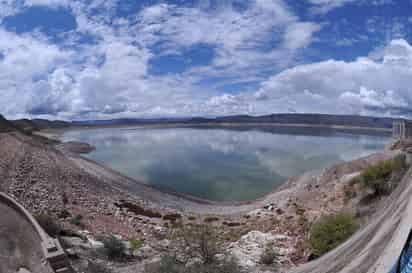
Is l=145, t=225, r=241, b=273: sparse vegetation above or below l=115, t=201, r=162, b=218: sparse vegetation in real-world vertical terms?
above

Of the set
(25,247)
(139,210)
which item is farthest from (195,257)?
(139,210)

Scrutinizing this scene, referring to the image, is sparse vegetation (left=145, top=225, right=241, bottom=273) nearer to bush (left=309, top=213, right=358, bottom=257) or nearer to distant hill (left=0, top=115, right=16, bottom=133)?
bush (left=309, top=213, right=358, bottom=257)

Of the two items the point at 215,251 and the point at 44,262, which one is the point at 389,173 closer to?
the point at 215,251

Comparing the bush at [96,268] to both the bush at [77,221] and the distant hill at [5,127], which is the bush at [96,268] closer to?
the bush at [77,221]

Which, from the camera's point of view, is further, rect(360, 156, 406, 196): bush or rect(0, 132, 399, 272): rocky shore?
rect(360, 156, 406, 196): bush

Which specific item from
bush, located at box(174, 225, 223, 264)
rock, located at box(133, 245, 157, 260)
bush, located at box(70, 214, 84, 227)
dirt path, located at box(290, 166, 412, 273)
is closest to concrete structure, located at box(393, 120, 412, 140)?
dirt path, located at box(290, 166, 412, 273)

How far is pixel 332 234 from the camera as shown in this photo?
39.6 feet

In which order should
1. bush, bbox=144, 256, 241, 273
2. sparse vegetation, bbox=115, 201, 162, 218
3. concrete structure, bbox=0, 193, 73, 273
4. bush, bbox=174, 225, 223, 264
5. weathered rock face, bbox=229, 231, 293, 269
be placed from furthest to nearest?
sparse vegetation, bbox=115, 201, 162, 218, weathered rock face, bbox=229, 231, 293, 269, bush, bbox=174, 225, 223, 264, bush, bbox=144, 256, 241, 273, concrete structure, bbox=0, 193, 73, 273

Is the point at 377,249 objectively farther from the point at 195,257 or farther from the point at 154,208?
the point at 154,208

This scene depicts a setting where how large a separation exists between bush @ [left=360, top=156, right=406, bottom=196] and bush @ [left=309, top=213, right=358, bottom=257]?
5791 mm

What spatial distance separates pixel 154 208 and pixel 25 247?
19.0 m

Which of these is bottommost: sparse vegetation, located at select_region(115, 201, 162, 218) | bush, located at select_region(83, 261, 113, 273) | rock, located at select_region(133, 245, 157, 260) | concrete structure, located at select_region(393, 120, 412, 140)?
sparse vegetation, located at select_region(115, 201, 162, 218)

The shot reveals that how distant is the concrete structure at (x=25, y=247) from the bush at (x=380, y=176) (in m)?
17.2

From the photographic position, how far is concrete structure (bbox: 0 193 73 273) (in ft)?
30.3
